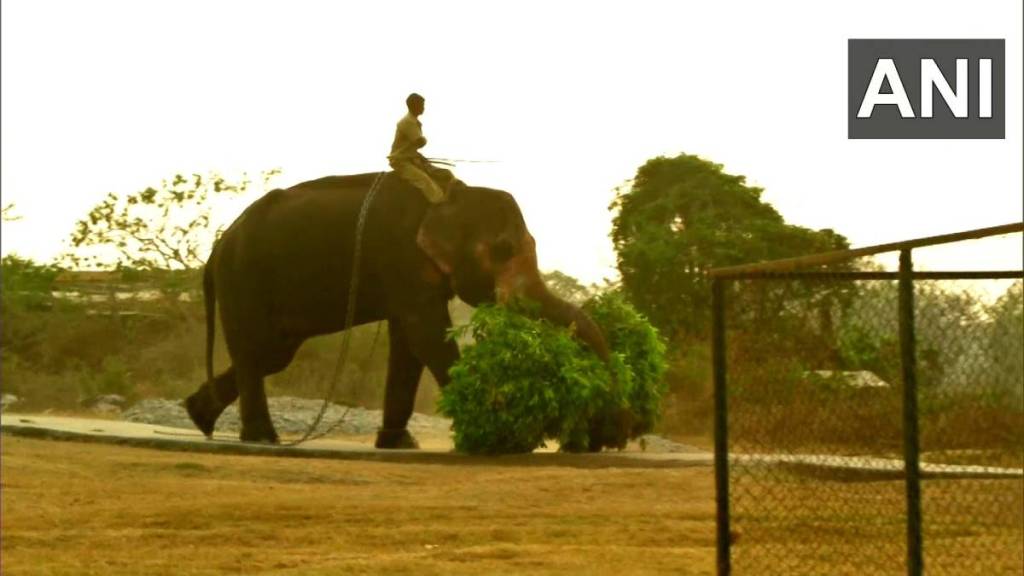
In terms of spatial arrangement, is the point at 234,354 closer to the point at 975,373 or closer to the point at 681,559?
the point at 681,559

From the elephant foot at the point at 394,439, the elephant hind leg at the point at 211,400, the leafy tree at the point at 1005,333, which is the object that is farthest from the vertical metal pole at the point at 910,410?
the elephant hind leg at the point at 211,400

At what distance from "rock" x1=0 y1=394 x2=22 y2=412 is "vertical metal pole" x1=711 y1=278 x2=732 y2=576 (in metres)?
25.0

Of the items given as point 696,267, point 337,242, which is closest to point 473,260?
point 337,242

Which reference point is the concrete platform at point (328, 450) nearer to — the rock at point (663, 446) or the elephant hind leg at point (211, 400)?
the elephant hind leg at point (211, 400)

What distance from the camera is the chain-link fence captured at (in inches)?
299

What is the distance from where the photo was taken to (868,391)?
8789 mm

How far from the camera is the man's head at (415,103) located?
1780cm

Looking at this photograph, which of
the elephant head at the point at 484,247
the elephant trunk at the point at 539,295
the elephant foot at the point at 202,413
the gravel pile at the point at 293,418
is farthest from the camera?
the gravel pile at the point at 293,418

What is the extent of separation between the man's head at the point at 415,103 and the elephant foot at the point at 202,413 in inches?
170

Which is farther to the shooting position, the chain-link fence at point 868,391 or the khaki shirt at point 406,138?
the khaki shirt at point 406,138

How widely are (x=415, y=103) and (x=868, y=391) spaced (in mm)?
9697

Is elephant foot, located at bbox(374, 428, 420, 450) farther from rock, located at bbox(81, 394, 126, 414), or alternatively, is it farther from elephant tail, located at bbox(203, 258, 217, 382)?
rock, located at bbox(81, 394, 126, 414)

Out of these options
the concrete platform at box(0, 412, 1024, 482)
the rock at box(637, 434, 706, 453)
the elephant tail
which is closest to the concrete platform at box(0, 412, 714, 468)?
the concrete platform at box(0, 412, 1024, 482)

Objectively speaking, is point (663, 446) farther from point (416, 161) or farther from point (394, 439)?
point (416, 161)
